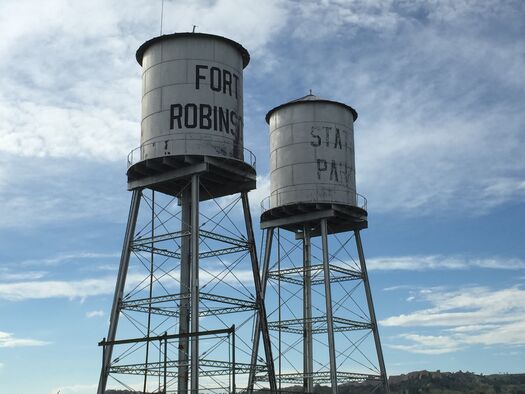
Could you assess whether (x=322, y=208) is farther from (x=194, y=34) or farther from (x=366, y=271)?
(x=194, y=34)

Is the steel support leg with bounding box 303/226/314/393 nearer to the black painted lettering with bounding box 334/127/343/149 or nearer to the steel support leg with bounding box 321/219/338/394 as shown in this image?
the steel support leg with bounding box 321/219/338/394

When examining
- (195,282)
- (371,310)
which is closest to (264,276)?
(371,310)

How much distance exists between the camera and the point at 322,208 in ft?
137

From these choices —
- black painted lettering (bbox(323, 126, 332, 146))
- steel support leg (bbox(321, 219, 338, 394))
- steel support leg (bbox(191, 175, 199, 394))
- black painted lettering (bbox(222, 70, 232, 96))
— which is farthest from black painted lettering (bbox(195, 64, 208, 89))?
steel support leg (bbox(321, 219, 338, 394))

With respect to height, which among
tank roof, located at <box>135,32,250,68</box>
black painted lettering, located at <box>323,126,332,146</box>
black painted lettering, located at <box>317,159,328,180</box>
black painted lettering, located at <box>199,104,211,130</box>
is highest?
tank roof, located at <box>135,32,250,68</box>

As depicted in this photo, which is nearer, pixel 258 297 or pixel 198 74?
pixel 198 74

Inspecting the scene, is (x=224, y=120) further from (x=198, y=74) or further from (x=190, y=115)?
(x=198, y=74)

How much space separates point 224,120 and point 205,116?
941 millimetres

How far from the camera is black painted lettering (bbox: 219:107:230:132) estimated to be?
1371 inches

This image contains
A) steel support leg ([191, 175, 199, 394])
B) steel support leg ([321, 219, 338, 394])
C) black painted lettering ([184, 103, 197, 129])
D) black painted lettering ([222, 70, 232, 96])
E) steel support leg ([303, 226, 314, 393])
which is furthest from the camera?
steel support leg ([303, 226, 314, 393])

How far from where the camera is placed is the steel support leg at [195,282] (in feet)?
103

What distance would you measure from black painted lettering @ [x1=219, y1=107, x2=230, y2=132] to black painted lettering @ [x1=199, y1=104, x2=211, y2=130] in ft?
1.81

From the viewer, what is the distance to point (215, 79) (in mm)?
35062

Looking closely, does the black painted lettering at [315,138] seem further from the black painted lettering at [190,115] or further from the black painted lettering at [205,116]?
the black painted lettering at [190,115]
